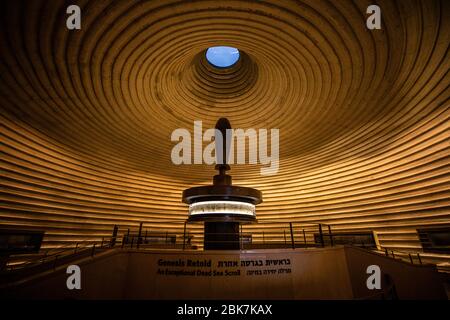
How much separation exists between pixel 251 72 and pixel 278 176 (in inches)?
205

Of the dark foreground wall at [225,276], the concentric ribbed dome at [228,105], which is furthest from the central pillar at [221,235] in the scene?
the concentric ribbed dome at [228,105]

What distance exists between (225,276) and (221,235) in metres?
1.64

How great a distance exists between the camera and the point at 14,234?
4.82 metres

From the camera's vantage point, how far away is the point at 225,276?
468cm

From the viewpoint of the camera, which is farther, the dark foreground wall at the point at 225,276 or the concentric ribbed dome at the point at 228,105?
the concentric ribbed dome at the point at 228,105

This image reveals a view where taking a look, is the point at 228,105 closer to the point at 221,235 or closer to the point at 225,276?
the point at 221,235

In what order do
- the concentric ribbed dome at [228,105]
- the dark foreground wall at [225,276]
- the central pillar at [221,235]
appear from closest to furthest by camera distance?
the dark foreground wall at [225,276] → the concentric ribbed dome at [228,105] → the central pillar at [221,235]

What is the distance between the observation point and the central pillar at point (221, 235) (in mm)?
6184

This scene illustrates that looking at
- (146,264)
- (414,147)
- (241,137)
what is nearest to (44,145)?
(146,264)

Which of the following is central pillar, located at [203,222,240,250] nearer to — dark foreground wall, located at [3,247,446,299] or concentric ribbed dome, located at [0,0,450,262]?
dark foreground wall, located at [3,247,446,299]

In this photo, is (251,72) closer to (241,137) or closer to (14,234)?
(241,137)

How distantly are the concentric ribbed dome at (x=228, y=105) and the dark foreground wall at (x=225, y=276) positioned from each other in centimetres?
323

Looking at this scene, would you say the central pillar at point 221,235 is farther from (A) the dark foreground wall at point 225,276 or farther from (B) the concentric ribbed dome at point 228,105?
(B) the concentric ribbed dome at point 228,105

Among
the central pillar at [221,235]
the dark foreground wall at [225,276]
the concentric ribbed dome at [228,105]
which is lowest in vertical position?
the dark foreground wall at [225,276]
